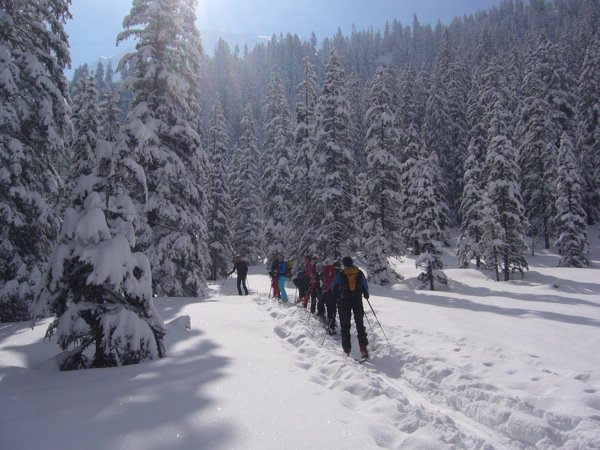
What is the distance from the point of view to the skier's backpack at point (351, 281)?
922 cm

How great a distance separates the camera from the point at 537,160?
4125 cm

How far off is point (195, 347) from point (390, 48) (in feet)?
604

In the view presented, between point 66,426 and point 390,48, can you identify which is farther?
point 390,48

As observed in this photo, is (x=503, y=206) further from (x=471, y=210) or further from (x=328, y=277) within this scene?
(x=328, y=277)

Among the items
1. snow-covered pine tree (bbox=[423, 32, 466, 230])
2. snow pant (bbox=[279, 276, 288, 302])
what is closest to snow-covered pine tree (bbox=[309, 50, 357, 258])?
snow pant (bbox=[279, 276, 288, 302])

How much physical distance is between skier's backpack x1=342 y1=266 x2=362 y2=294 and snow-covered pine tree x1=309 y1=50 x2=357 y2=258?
16701mm

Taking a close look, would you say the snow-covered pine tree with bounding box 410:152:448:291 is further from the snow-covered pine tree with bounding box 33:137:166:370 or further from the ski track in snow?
the snow-covered pine tree with bounding box 33:137:166:370

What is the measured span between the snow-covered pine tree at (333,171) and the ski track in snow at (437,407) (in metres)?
18.2

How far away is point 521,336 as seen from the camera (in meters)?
9.13

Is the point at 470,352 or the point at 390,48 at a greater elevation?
the point at 390,48

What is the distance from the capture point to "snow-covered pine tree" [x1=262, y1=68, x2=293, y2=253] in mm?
36844

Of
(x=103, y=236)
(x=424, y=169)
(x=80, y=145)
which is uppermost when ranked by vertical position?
(x=80, y=145)

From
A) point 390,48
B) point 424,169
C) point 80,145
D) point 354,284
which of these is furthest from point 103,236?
point 390,48

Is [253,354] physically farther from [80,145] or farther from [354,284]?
[80,145]
